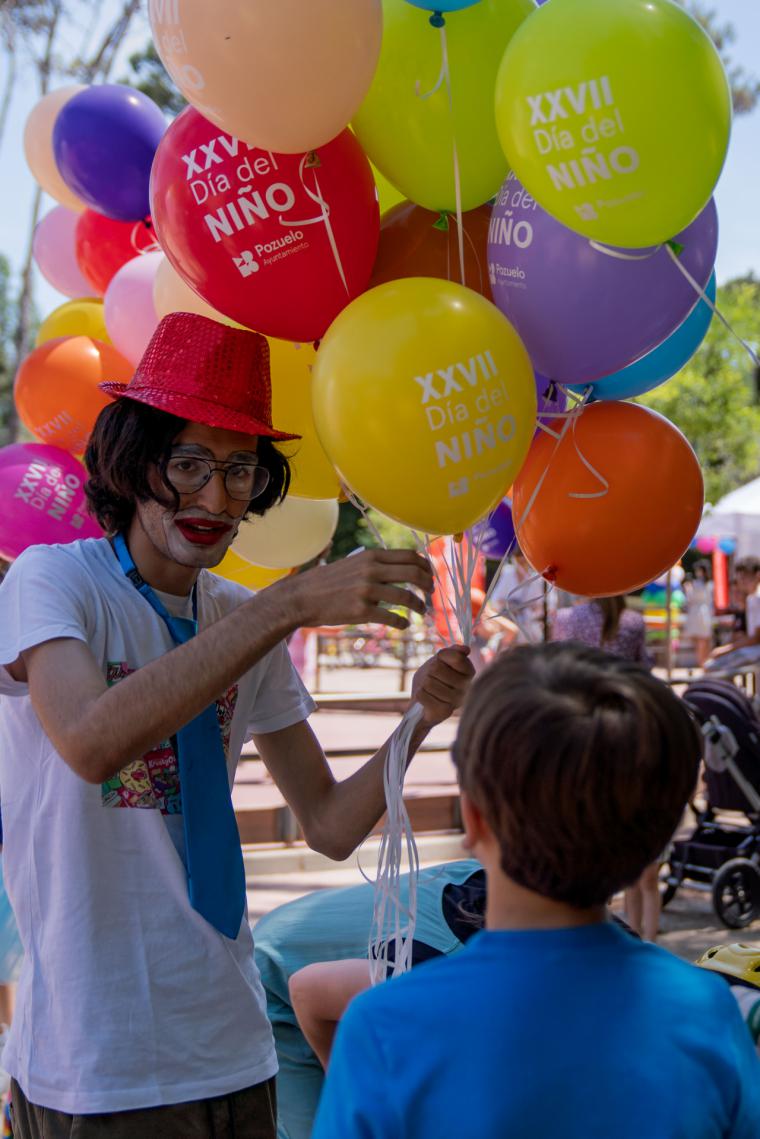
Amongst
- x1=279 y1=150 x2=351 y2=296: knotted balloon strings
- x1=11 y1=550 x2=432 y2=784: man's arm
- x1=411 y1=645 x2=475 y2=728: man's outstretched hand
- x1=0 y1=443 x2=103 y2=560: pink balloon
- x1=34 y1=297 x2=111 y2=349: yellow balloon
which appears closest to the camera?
x1=11 y1=550 x2=432 y2=784: man's arm

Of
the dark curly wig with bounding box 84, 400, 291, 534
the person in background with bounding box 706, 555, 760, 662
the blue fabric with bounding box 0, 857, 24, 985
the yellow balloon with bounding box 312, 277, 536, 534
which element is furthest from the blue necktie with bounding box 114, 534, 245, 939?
A: the person in background with bounding box 706, 555, 760, 662

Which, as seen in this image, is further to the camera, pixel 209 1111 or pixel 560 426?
pixel 560 426

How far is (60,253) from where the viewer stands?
365cm

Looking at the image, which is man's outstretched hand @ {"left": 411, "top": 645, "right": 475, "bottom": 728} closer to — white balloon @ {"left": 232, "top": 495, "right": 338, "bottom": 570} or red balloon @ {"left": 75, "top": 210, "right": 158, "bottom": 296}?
white balloon @ {"left": 232, "top": 495, "right": 338, "bottom": 570}

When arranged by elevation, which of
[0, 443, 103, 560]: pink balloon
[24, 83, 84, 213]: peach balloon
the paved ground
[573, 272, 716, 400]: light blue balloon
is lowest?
the paved ground

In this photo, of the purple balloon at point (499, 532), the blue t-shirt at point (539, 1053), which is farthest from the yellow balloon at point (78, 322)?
the blue t-shirt at point (539, 1053)

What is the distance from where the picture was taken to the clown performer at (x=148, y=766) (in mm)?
1445

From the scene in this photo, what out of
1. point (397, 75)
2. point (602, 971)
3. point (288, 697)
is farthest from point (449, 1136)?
point (397, 75)

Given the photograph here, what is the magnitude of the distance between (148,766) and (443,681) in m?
0.47

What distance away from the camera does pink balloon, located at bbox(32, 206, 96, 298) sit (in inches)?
143

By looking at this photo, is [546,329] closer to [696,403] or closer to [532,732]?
[532,732]

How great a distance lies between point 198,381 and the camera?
173 cm

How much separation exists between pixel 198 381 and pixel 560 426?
2.27 feet

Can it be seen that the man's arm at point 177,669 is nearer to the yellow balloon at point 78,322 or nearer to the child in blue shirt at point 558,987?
the child in blue shirt at point 558,987
